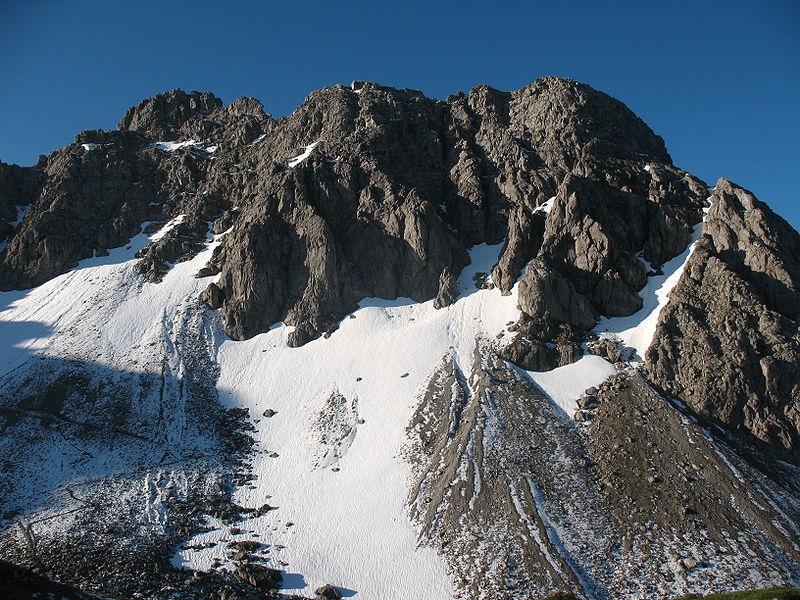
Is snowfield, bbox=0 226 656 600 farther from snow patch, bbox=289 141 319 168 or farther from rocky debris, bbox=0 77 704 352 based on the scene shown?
snow patch, bbox=289 141 319 168

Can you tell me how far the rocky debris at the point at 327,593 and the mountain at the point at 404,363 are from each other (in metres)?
0.73

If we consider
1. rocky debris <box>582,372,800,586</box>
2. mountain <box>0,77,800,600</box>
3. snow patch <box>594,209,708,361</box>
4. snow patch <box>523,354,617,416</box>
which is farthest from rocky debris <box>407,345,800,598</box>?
snow patch <box>594,209,708,361</box>

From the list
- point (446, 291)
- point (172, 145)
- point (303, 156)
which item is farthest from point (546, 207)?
point (172, 145)

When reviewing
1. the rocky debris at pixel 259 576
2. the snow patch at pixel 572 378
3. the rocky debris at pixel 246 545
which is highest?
the snow patch at pixel 572 378

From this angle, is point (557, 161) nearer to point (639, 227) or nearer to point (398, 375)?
point (639, 227)

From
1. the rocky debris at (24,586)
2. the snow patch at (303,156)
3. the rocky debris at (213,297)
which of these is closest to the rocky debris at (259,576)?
the rocky debris at (24,586)

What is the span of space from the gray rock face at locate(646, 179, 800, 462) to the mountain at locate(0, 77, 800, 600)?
263mm

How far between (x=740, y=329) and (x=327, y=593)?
156ft

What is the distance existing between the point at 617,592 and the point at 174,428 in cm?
4497

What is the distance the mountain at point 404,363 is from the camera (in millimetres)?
39375

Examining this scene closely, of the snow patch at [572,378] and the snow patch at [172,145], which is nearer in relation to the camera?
the snow patch at [572,378]

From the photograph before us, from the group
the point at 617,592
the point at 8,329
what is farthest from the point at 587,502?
the point at 8,329

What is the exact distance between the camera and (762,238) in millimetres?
60312

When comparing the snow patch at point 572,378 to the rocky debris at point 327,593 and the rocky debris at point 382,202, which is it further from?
the rocky debris at point 327,593
